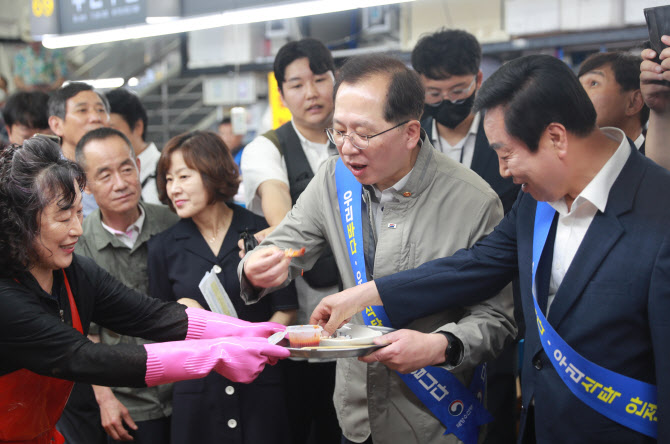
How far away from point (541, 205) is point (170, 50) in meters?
12.4

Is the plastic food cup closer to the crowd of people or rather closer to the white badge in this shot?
the crowd of people

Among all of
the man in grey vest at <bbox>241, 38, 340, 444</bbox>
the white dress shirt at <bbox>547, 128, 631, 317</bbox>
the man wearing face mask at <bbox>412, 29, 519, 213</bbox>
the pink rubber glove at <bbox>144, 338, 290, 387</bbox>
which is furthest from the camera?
the man wearing face mask at <bbox>412, 29, 519, 213</bbox>

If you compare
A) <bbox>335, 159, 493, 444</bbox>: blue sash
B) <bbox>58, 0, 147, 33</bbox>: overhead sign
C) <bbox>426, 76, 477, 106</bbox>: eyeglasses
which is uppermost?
<bbox>58, 0, 147, 33</bbox>: overhead sign

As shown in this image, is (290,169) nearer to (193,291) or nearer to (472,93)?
(193,291)

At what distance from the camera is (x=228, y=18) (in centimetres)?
532

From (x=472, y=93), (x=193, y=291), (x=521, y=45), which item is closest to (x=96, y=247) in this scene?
(x=193, y=291)

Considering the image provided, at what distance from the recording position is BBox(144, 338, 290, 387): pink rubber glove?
2.07 m

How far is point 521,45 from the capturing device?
7.82 metres

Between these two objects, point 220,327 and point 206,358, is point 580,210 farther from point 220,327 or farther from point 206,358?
point 220,327

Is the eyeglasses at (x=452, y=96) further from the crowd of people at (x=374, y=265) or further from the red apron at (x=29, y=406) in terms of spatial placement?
the red apron at (x=29, y=406)

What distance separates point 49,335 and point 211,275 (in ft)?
2.85

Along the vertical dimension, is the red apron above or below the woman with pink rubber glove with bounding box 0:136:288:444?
below

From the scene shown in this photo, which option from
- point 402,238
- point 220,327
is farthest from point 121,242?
point 402,238

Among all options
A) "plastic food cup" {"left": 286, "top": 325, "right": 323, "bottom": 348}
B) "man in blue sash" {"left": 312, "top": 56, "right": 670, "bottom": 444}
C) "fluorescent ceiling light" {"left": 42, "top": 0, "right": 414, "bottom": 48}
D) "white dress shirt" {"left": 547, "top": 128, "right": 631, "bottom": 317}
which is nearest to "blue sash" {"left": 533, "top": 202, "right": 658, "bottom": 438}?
"man in blue sash" {"left": 312, "top": 56, "right": 670, "bottom": 444}
